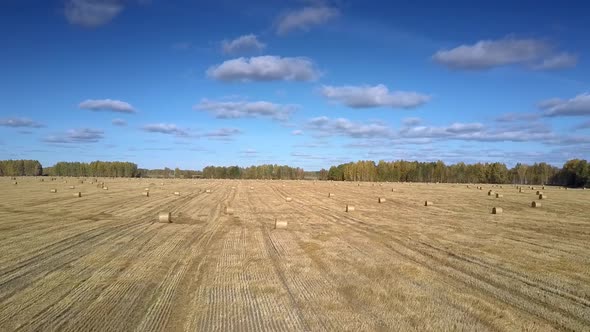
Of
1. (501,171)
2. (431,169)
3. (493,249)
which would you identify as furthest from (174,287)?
(431,169)

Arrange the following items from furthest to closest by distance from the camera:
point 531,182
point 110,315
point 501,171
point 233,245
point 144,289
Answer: point 531,182, point 501,171, point 233,245, point 144,289, point 110,315

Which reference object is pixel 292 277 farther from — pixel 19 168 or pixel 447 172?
pixel 19 168

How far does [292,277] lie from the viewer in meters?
11.0

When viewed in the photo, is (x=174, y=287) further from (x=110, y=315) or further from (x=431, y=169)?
(x=431, y=169)

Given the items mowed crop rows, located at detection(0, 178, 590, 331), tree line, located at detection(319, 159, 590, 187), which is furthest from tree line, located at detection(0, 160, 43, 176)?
mowed crop rows, located at detection(0, 178, 590, 331)

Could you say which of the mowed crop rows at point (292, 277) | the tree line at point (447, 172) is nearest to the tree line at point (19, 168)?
the tree line at point (447, 172)

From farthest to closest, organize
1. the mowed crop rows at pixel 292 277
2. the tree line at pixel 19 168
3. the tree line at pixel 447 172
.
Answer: the tree line at pixel 19 168 < the tree line at pixel 447 172 < the mowed crop rows at pixel 292 277

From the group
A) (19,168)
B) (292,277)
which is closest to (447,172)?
(292,277)

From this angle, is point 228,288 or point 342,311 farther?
point 228,288

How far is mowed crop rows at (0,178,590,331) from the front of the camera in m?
7.79

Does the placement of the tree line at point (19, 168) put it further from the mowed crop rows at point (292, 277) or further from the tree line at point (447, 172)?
the mowed crop rows at point (292, 277)

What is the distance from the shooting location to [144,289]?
9.67 metres

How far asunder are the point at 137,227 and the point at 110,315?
1267 centimetres

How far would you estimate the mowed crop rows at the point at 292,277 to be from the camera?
7785mm
